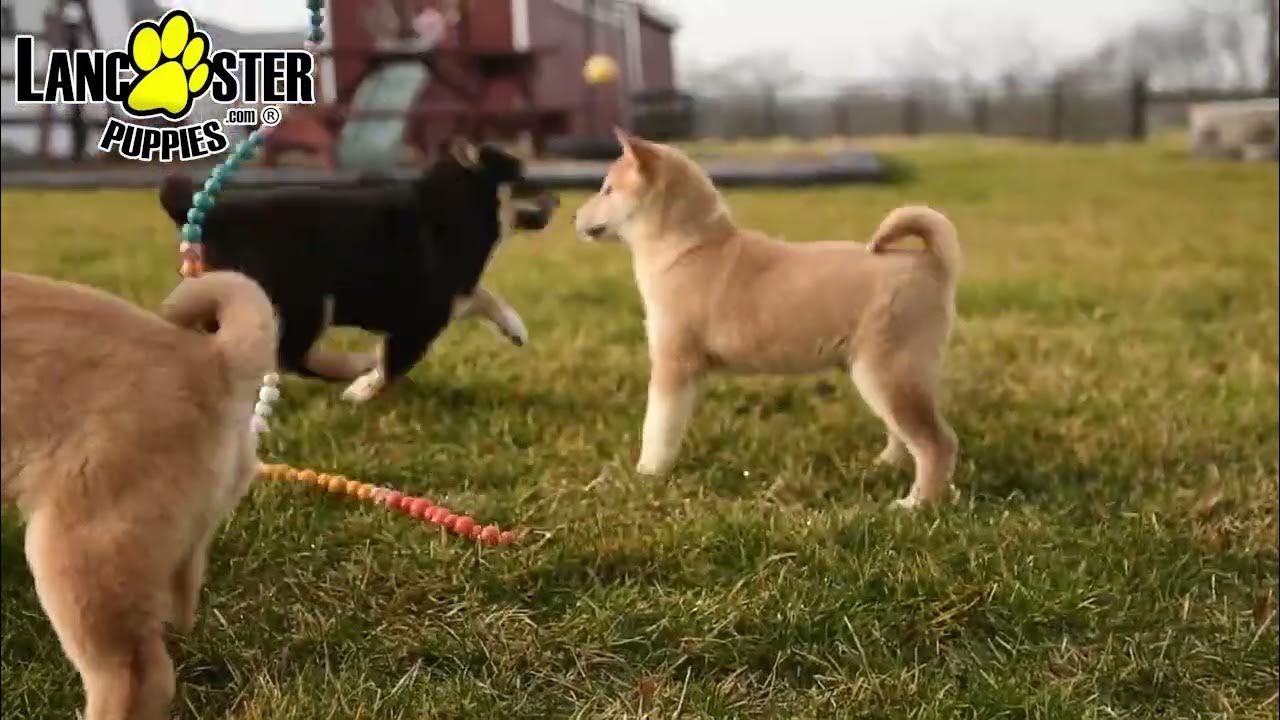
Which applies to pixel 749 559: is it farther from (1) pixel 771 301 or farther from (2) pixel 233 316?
(2) pixel 233 316

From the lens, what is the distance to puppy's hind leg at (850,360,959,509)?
8.73 feet

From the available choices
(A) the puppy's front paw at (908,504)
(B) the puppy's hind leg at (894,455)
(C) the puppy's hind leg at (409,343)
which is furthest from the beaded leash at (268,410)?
(B) the puppy's hind leg at (894,455)

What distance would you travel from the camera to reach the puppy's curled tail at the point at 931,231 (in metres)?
2.69

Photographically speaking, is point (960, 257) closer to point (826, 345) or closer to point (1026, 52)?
point (826, 345)

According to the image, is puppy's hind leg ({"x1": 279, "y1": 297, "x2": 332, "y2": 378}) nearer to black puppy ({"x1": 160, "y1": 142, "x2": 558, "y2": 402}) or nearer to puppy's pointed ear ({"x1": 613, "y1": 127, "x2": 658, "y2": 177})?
black puppy ({"x1": 160, "y1": 142, "x2": 558, "y2": 402})

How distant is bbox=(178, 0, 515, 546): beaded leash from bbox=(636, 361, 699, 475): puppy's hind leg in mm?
503

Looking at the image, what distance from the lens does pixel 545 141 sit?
11414 millimetres

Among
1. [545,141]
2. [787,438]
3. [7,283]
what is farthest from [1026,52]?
[7,283]

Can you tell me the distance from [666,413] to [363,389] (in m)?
0.88

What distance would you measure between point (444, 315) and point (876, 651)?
1.30 meters

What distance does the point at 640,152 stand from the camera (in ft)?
9.05

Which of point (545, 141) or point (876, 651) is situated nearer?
point (876, 651)

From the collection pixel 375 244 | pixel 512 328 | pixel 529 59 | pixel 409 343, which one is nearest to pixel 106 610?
pixel 375 244

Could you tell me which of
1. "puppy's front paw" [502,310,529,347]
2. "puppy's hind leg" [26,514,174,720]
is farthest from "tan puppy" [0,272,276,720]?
"puppy's front paw" [502,310,529,347]
